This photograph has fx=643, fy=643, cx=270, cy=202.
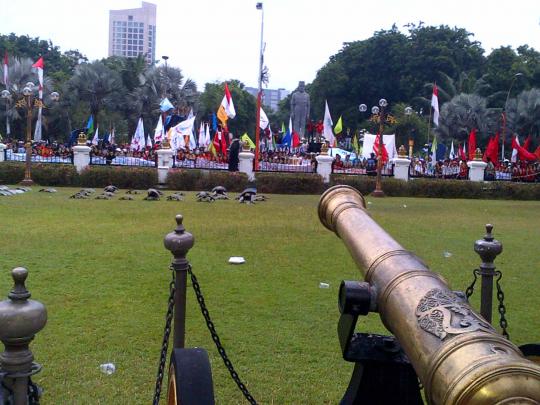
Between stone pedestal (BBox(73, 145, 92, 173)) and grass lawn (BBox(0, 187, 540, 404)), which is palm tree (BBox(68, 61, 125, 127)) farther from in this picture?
grass lawn (BBox(0, 187, 540, 404))

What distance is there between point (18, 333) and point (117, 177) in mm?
21845

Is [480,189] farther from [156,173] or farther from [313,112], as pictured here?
[313,112]

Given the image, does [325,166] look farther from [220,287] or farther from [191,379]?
[191,379]

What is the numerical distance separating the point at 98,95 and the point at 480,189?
3290 centimetres

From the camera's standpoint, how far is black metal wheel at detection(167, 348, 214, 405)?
10.5ft

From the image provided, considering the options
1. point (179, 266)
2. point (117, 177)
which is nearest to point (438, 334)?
point (179, 266)

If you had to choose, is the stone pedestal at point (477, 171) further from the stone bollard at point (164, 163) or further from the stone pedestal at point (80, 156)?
the stone pedestal at point (80, 156)

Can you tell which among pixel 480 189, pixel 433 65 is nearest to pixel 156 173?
pixel 480 189

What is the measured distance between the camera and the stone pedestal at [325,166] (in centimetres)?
2547

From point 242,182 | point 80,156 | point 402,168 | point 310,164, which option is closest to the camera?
point 242,182

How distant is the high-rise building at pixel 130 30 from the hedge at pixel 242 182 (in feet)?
415

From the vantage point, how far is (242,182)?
2431 centimetres

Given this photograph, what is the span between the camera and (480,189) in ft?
80.6

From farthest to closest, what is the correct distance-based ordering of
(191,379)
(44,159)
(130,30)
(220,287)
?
1. (130,30)
2. (44,159)
3. (220,287)
4. (191,379)
